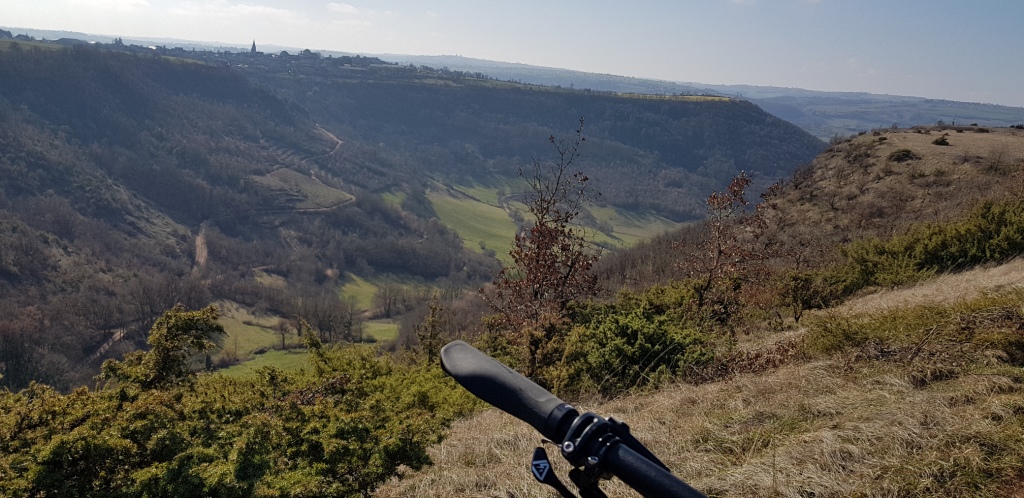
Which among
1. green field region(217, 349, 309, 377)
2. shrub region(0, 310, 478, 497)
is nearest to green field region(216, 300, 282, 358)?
green field region(217, 349, 309, 377)

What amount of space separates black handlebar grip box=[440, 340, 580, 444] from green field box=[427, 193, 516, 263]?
132274mm

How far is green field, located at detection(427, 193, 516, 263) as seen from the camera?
15188 centimetres

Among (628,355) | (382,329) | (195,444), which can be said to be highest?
(195,444)

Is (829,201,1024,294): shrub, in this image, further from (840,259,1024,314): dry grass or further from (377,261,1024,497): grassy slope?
(377,261,1024,497): grassy slope

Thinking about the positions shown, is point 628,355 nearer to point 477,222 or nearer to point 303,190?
point 477,222

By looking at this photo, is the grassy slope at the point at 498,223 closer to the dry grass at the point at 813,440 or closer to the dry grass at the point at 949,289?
the dry grass at the point at 949,289

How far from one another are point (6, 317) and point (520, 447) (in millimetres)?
104938

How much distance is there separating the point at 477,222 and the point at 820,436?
167 metres

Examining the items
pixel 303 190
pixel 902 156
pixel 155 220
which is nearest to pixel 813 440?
pixel 902 156

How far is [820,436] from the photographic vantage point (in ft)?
15.0

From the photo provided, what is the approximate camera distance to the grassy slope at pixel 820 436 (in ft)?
12.6

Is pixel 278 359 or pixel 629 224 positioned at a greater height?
pixel 629 224

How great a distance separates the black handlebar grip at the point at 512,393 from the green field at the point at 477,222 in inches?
5208

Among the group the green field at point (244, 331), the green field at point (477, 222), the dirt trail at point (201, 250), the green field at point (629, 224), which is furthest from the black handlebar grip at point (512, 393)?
the green field at point (629, 224)
